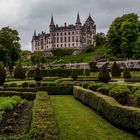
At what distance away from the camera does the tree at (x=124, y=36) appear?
6631 centimetres

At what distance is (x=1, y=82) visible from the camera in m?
33.2

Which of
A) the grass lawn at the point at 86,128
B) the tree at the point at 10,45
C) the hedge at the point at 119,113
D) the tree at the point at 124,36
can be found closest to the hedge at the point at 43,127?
the grass lawn at the point at 86,128

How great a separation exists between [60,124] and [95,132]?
1990 mm

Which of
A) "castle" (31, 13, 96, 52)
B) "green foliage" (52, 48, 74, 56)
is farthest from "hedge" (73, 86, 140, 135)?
"castle" (31, 13, 96, 52)

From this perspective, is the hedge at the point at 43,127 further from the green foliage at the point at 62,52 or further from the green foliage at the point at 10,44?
the green foliage at the point at 62,52

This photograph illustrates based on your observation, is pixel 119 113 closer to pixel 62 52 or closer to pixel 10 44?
pixel 10 44

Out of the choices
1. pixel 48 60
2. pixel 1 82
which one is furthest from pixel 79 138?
pixel 48 60

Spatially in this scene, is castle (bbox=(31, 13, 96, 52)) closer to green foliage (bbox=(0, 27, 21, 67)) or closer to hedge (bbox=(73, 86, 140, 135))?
green foliage (bbox=(0, 27, 21, 67))

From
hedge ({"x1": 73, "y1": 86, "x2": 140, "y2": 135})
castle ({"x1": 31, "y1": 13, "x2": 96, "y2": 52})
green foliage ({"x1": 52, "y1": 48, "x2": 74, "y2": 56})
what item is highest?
castle ({"x1": 31, "y1": 13, "x2": 96, "y2": 52})

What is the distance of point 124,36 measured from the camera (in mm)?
67625

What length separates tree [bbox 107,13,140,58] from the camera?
218 feet

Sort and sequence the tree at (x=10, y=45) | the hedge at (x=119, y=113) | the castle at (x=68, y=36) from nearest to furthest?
the hedge at (x=119, y=113) → the tree at (x=10, y=45) → the castle at (x=68, y=36)

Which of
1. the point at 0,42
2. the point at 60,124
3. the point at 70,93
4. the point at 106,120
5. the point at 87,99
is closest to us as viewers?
the point at 60,124

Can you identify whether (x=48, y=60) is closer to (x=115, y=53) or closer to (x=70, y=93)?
(x=115, y=53)
